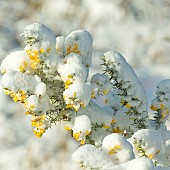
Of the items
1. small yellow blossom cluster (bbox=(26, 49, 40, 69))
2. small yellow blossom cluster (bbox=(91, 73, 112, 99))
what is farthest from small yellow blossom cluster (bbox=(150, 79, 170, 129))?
small yellow blossom cluster (bbox=(26, 49, 40, 69))

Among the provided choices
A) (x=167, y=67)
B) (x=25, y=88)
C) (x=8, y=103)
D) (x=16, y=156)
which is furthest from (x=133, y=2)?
(x=25, y=88)

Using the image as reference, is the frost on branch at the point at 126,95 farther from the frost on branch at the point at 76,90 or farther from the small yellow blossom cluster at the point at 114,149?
the small yellow blossom cluster at the point at 114,149

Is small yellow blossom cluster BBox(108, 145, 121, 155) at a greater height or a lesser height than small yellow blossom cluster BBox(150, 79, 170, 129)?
lesser

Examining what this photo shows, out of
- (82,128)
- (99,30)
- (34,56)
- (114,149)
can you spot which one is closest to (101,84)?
(82,128)

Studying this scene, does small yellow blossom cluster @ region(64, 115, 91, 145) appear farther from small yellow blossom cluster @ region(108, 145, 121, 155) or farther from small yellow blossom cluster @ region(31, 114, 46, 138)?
small yellow blossom cluster @ region(108, 145, 121, 155)

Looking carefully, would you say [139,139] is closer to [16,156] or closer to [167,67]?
[16,156]
